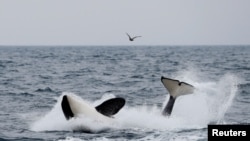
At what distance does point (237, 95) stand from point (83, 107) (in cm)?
1362

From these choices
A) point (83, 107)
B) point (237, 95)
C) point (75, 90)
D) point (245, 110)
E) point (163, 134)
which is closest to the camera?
point (163, 134)

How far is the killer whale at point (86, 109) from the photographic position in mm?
17828

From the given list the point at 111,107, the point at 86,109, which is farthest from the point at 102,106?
the point at 86,109

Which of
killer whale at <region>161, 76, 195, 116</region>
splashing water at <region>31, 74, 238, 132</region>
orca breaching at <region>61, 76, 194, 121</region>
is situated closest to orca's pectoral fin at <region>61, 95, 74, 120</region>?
orca breaching at <region>61, 76, 194, 121</region>

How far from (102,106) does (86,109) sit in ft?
2.45

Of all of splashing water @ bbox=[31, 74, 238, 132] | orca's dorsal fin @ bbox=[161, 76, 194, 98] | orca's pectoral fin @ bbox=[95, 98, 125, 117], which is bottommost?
splashing water @ bbox=[31, 74, 238, 132]

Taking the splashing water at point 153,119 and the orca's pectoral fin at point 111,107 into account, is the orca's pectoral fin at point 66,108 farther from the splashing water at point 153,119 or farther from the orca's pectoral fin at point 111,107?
the orca's pectoral fin at point 111,107

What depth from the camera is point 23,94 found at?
101 ft

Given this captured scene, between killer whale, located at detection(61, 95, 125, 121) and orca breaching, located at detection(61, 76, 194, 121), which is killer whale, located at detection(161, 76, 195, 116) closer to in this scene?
orca breaching, located at detection(61, 76, 194, 121)

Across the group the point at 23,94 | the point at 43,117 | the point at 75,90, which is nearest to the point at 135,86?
the point at 75,90

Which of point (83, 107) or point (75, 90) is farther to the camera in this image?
point (75, 90)

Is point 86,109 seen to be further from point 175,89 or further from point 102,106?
point 175,89

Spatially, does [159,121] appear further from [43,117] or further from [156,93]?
[156,93]

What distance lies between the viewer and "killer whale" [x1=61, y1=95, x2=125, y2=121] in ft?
58.5
